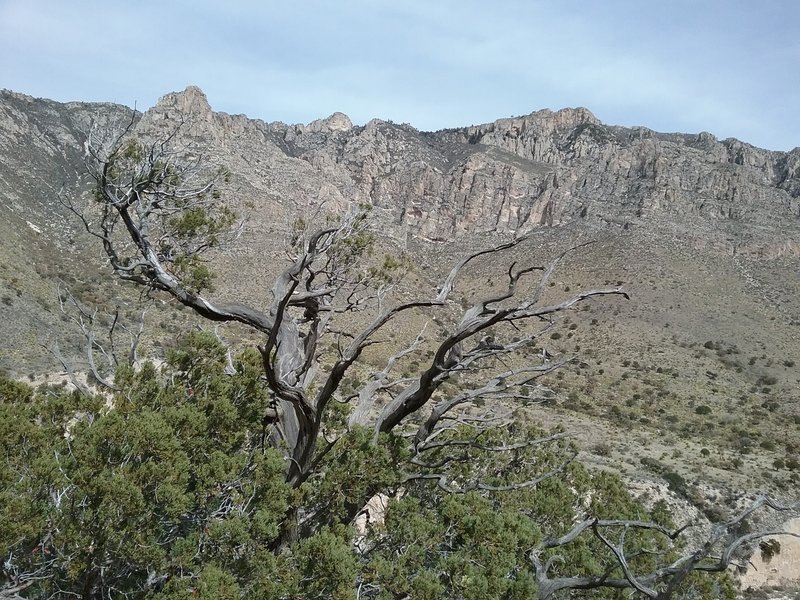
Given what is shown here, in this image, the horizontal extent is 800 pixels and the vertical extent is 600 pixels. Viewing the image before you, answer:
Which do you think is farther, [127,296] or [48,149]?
[48,149]

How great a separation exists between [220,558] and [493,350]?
9.71ft

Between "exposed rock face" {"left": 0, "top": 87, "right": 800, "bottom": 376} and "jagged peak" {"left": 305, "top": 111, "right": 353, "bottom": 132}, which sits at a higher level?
"jagged peak" {"left": 305, "top": 111, "right": 353, "bottom": 132}

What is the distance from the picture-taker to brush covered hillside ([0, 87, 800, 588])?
26203 mm

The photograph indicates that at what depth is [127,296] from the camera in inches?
1412

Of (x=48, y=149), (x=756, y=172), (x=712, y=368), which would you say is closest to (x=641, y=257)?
(x=712, y=368)

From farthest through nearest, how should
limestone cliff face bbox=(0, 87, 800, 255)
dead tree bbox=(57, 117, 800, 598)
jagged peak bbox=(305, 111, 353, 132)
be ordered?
jagged peak bbox=(305, 111, 353, 132) < limestone cliff face bbox=(0, 87, 800, 255) < dead tree bbox=(57, 117, 800, 598)

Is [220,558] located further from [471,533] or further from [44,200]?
[44,200]

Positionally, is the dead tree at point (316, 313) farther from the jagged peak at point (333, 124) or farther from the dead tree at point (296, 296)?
the jagged peak at point (333, 124)

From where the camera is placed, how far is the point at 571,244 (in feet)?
196

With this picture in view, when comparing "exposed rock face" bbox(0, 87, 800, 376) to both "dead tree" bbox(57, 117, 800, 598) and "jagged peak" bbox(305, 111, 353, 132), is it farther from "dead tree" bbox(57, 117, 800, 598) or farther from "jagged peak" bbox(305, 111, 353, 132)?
"dead tree" bbox(57, 117, 800, 598)

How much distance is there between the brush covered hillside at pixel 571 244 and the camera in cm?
2620

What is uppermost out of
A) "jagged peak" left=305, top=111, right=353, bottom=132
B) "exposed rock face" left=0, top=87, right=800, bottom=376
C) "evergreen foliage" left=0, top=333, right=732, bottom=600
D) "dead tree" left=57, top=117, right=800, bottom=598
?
"jagged peak" left=305, top=111, right=353, bottom=132

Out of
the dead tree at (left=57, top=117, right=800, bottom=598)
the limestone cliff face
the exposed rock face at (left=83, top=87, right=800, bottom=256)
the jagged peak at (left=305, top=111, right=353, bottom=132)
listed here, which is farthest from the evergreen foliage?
the jagged peak at (left=305, top=111, right=353, bottom=132)

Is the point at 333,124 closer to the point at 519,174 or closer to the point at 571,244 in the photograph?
the point at 519,174
